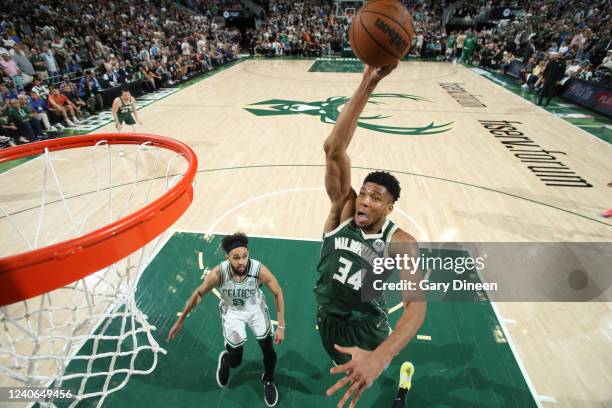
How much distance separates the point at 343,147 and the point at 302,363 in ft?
6.71

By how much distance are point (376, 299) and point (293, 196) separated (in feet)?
11.8

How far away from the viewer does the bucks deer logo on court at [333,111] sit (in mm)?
8789

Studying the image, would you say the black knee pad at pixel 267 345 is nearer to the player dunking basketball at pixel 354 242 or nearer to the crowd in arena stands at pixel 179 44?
the player dunking basketball at pixel 354 242

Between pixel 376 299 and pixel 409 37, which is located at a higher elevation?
pixel 409 37

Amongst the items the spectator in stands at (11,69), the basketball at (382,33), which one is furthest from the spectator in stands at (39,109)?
the basketball at (382,33)

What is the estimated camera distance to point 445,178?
6398mm

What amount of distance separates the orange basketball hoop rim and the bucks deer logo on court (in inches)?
290

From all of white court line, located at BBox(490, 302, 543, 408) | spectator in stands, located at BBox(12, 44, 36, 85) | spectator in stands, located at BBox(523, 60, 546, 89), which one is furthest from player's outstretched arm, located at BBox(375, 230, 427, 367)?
spectator in stands, located at BBox(523, 60, 546, 89)

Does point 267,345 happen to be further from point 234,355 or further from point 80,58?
point 80,58

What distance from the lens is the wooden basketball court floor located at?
2951 millimetres

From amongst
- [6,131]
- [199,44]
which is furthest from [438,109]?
[199,44]

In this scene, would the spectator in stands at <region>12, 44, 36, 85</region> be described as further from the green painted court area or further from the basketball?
the basketball

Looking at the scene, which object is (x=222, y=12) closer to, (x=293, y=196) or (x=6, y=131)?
(x=6, y=131)

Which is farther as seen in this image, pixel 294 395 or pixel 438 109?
pixel 438 109
